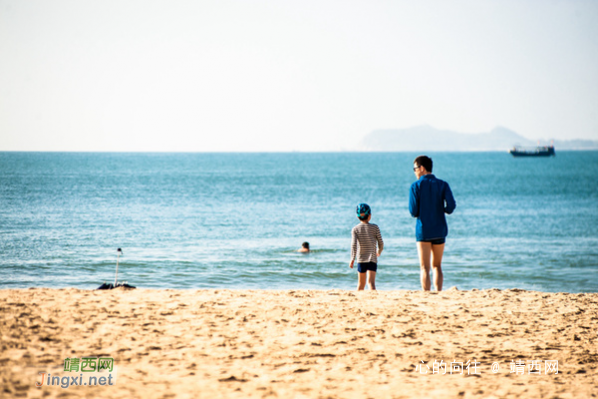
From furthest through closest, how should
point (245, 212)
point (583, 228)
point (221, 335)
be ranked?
point (245, 212), point (583, 228), point (221, 335)

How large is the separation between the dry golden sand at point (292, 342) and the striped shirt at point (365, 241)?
0.63 metres

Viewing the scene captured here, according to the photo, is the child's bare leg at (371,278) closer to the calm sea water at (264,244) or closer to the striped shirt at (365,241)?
the striped shirt at (365,241)

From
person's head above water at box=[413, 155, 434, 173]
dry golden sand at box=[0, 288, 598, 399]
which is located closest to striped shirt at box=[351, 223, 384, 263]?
dry golden sand at box=[0, 288, 598, 399]

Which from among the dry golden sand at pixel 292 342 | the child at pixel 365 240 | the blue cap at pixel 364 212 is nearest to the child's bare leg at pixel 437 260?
the dry golden sand at pixel 292 342

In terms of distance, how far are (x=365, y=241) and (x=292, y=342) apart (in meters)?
2.67

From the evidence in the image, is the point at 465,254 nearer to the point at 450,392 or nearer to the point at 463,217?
the point at 463,217

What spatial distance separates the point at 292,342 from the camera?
5508 millimetres

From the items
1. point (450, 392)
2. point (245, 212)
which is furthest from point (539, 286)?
point (245, 212)

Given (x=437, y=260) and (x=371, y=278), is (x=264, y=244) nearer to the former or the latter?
(x=371, y=278)

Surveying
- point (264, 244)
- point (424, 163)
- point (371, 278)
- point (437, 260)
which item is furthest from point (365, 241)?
point (264, 244)

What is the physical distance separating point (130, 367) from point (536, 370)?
3.74 m

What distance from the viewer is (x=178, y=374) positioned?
14.9 feet

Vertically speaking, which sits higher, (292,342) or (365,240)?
(365,240)

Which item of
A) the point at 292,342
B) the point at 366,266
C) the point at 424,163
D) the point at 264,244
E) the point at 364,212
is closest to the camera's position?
the point at 292,342
